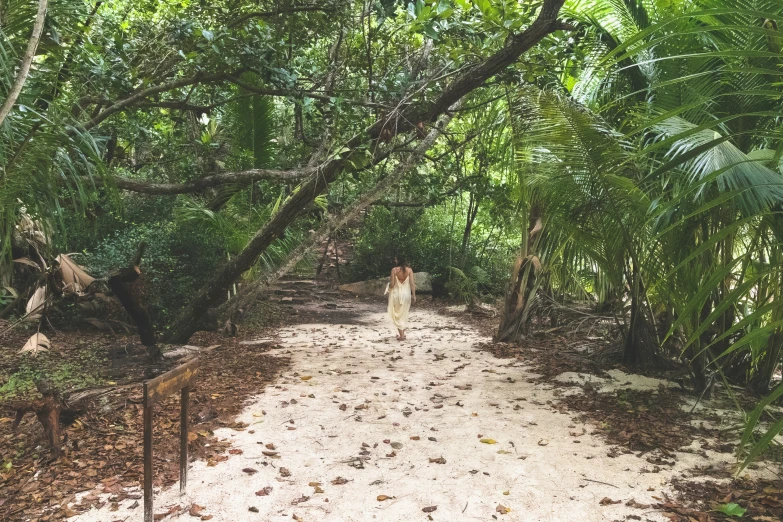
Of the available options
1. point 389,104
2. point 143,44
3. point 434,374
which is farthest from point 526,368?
point 143,44

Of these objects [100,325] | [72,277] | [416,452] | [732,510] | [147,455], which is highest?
[72,277]

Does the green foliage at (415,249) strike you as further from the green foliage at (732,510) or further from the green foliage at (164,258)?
the green foliage at (732,510)

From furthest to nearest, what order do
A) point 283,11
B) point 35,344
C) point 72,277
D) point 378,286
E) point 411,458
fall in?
point 378,286, point 72,277, point 35,344, point 283,11, point 411,458

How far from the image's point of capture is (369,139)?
6383 mm

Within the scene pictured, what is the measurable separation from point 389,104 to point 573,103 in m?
2.00

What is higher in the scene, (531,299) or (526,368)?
(531,299)

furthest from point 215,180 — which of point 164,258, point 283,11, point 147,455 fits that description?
point 147,455

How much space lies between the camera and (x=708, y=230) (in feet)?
16.6

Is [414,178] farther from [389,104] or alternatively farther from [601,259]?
[601,259]

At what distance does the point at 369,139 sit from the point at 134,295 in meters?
3.44

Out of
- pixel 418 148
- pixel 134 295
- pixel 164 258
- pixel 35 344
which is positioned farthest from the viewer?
pixel 164 258

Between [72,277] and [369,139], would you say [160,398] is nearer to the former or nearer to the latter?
[369,139]

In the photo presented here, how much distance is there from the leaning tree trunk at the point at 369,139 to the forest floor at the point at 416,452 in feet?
3.55

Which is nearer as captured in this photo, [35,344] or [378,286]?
[35,344]
